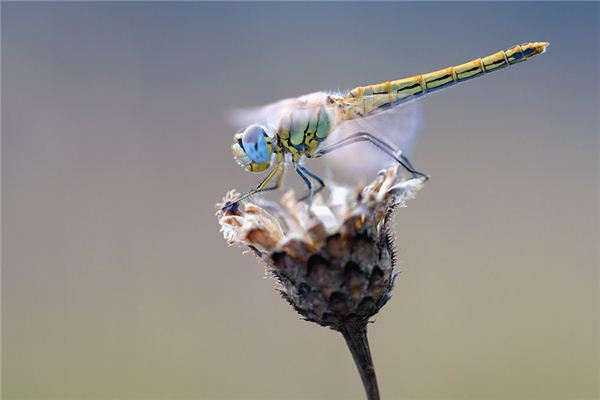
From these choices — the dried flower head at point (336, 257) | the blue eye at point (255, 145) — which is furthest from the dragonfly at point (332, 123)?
the dried flower head at point (336, 257)

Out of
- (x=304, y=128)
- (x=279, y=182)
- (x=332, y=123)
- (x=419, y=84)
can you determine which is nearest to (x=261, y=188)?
(x=279, y=182)

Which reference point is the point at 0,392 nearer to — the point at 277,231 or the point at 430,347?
the point at 430,347

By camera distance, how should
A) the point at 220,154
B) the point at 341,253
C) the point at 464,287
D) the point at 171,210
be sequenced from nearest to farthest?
the point at 341,253 < the point at 464,287 < the point at 171,210 < the point at 220,154

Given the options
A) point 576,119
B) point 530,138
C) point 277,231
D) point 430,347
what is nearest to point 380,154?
point 277,231

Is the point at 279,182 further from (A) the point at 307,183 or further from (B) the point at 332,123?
(B) the point at 332,123

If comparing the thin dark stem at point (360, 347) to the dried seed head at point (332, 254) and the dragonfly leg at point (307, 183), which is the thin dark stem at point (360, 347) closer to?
the dried seed head at point (332, 254)

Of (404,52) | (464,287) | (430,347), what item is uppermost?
(404,52)
